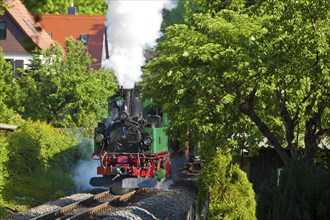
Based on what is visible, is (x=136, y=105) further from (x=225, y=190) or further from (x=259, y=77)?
(x=259, y=77)

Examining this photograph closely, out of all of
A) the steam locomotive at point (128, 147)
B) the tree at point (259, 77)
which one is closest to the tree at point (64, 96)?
the steam locomotive at point (128, 147)

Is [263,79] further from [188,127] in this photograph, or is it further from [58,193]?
[58,193]

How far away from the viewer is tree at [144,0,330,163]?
561 inches

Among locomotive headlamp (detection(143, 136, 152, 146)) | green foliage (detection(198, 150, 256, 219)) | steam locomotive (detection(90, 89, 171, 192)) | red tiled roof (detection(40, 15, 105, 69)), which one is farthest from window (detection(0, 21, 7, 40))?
green foliage (detection(198, 150, 256, 219))

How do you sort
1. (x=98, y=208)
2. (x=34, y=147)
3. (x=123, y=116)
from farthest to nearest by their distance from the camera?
(x=34, y=147) < (x=123, y=116) < (x=98, y=208)

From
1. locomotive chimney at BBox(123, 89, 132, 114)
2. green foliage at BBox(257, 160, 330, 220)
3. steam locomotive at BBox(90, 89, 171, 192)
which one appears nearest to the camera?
green foliage at BBox(257, 160, 330, 220)

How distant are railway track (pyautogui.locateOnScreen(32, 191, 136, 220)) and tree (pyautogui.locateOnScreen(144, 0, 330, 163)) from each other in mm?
3895

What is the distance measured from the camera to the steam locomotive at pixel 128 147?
87.9ft

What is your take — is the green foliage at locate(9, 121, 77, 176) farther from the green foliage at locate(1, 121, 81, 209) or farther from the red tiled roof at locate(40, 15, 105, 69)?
the red tiled roof at locate(40, 15, 105, 69)

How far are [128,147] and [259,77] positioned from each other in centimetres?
1306

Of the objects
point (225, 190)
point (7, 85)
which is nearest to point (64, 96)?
point (7, 85)

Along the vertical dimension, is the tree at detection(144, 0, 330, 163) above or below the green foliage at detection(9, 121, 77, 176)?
above

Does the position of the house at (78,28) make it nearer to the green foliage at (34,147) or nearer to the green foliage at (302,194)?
the green foliage at (34,147)

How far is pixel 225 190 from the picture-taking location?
64.8 feet
